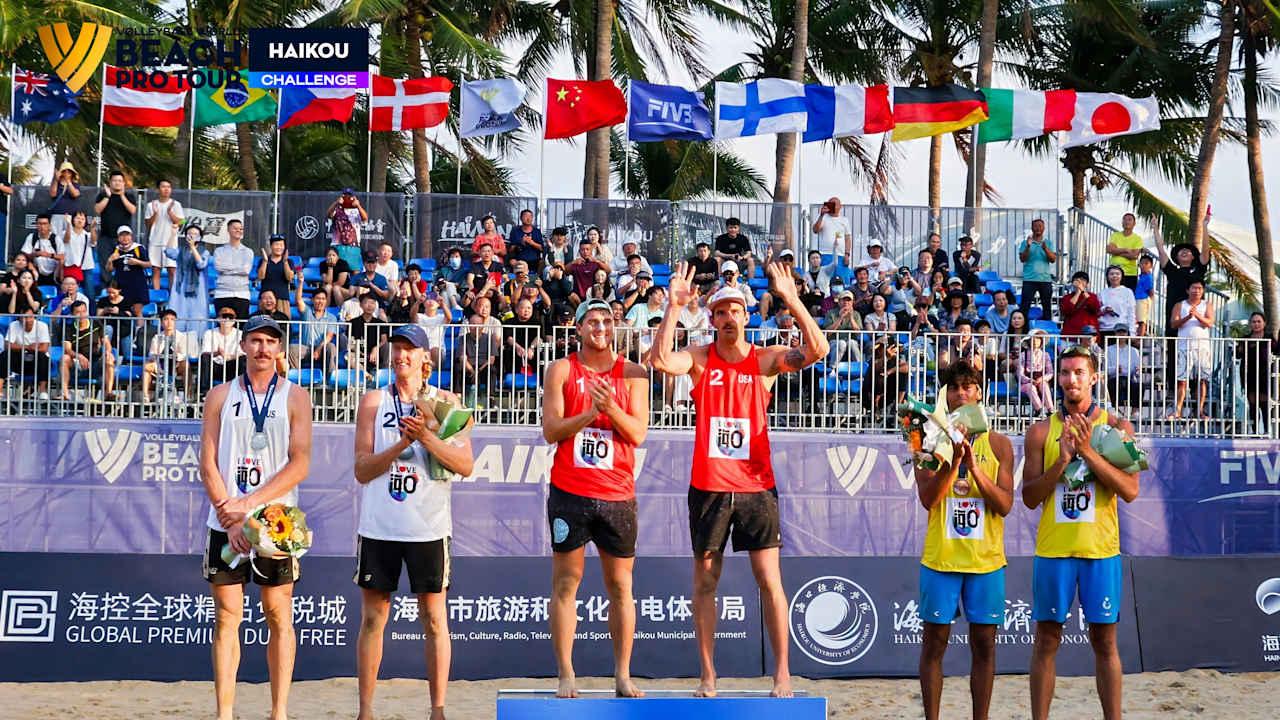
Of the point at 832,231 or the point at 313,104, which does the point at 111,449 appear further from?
the point at 832,231

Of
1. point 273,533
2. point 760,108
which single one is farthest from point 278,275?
point 273,533

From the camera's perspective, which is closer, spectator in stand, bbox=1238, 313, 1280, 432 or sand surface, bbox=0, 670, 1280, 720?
sand surface, bbox=0, 670, 1280, 720

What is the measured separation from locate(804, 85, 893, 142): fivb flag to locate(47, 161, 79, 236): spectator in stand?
976 centimetres

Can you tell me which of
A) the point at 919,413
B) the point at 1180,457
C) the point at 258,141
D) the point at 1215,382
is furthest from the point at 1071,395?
the point at 258,141

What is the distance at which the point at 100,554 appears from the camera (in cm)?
901

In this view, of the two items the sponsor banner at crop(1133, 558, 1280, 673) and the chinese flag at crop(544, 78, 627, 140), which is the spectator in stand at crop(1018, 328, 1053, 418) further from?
the chinese flag at crop(544, 78, 627, 140)

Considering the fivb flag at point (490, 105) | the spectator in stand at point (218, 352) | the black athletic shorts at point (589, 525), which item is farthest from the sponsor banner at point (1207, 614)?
the fivb flag at point (490, 105)

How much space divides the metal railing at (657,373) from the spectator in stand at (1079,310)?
1739 mm

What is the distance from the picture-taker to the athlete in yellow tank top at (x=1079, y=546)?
678 centimetres

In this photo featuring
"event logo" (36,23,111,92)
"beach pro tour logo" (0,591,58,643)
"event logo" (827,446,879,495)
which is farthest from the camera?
"event logo" (36,23,111,92)

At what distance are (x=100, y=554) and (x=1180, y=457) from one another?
8.67 meters

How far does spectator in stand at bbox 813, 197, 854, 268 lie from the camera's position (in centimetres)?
1762

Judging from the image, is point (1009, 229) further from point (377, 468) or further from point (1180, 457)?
point (377, 468)

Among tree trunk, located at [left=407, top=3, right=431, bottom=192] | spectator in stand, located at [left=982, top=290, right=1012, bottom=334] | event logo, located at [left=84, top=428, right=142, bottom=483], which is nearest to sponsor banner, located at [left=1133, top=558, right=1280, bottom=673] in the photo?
spectator in stand, located at [left=982, top=290, right=1012, bottom=334]
